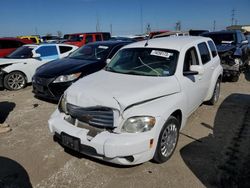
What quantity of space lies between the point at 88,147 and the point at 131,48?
2.37 meters

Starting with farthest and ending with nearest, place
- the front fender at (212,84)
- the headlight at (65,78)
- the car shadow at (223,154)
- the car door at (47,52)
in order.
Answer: the car door at (47,52), the headlight at (65,78), the front fender at (212,84), the car shadow at (223,154)

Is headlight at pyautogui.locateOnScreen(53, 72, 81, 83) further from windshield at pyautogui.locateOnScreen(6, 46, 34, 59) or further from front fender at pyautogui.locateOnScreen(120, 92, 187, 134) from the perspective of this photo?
windshield at pyautogui.locateOnScreen(6, 46, 34, 59)

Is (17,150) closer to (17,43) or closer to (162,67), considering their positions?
(162,67)

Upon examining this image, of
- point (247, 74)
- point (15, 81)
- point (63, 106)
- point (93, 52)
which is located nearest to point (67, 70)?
point (93, 52)

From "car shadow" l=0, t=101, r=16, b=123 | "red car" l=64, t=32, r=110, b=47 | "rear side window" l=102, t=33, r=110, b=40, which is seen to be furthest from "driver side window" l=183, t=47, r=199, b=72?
"rear side window" l=102, t=33, r=110, b=40

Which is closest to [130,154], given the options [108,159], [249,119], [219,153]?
[108,159]

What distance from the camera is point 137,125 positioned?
2.91 meters

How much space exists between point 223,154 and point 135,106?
1.67m

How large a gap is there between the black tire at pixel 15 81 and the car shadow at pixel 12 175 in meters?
4.81

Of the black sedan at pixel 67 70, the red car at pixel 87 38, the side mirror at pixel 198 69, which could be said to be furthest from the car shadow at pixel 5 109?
the red car at pixel 87 38

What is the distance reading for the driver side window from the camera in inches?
161

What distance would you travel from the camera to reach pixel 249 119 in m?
4.96

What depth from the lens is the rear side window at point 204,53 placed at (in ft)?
15.9

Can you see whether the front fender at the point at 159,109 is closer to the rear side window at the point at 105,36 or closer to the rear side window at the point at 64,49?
the rear side window at the point at 64,49
